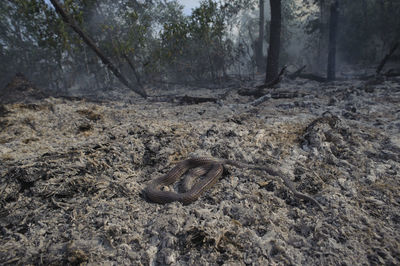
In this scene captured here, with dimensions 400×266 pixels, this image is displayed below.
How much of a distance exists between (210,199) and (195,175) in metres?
0.58

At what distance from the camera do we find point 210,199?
98.8 inches

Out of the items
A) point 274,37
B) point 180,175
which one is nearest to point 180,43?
point 274,37

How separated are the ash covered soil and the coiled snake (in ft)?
0.30

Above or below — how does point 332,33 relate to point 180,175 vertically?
above

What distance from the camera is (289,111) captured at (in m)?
5.48

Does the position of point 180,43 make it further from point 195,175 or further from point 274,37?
point 195,175

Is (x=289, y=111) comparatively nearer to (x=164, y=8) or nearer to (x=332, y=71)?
(x=332, y=71)

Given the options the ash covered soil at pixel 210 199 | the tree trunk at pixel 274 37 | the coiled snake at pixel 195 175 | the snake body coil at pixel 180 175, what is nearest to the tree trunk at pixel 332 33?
the tree trunk at pixel 274 37

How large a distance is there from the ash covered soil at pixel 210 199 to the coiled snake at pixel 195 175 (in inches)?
3.6

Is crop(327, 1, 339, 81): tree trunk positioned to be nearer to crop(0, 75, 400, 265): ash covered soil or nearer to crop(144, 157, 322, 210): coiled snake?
crop(0, 75, 400, 265): ash covered soil

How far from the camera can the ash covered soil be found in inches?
71.0

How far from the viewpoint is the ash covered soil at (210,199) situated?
5.91 ft

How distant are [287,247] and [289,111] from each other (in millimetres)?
4209

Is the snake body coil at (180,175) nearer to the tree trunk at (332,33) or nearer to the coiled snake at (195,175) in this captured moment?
the coiled snake at (195,175)
